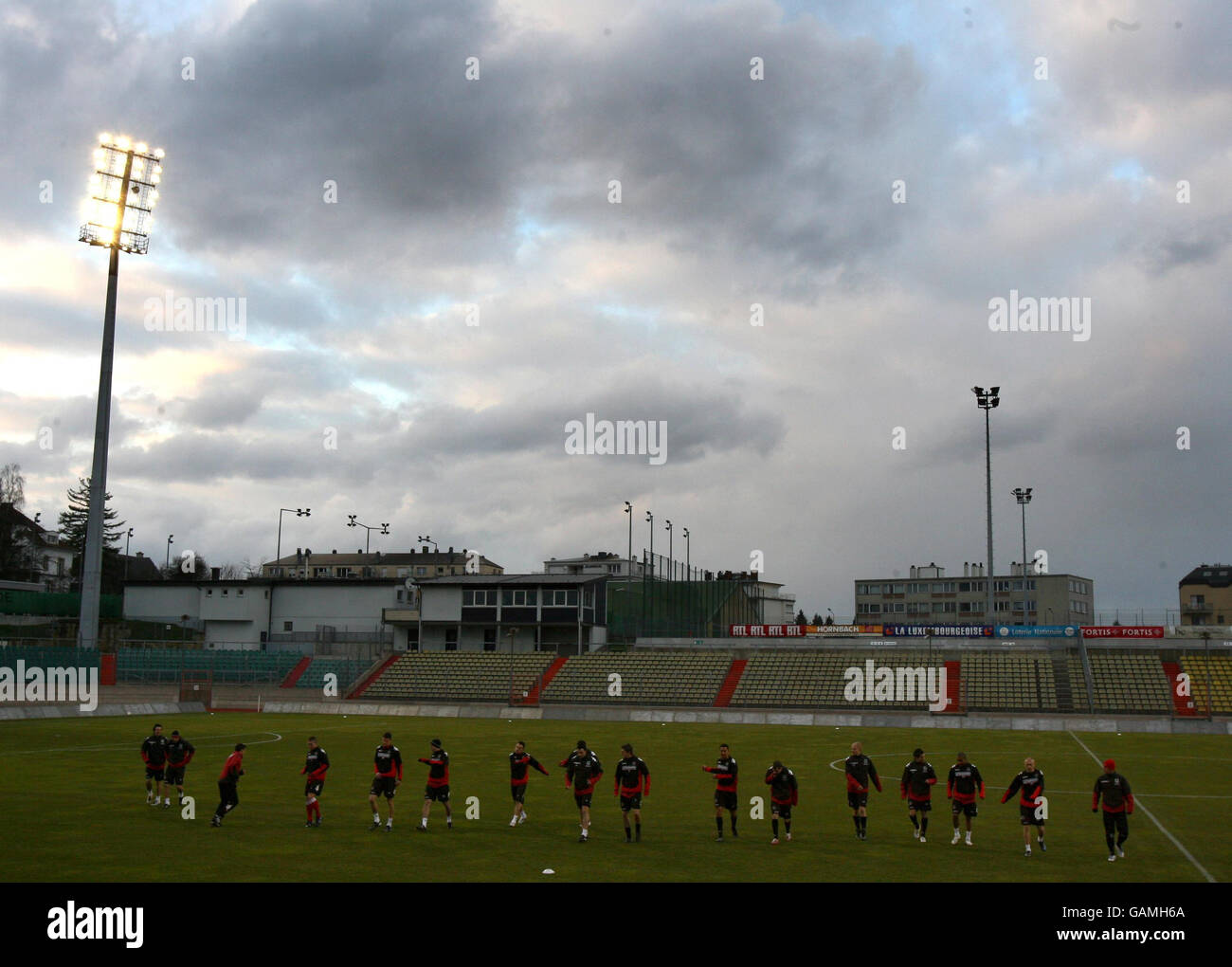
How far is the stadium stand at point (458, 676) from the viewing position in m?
76.6

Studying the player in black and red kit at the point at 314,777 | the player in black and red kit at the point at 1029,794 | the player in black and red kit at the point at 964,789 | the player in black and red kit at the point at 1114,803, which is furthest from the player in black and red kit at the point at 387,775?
the player in black and red kit at the point at 1114,803

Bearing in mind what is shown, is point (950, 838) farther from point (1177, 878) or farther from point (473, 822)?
point (473, 822)

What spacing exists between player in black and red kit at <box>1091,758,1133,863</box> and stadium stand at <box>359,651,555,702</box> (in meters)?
57.6

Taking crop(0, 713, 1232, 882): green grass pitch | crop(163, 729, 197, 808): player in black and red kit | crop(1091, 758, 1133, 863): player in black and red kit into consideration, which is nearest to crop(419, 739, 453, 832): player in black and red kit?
crop(0, 713, 1232, 882): green grass pitch

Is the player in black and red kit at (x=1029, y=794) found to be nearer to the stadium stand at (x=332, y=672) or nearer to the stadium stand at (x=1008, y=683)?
the stadium stand at (x=1008, y=683)

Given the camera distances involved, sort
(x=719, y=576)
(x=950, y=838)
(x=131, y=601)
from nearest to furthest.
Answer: (x=950, y=838), (x=131, y=601), (x=719, y=576)

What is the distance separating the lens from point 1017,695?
69062 mm

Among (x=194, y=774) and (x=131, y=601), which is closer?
(x=194, y=774)

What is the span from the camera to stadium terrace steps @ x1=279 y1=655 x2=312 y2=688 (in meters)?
81.8

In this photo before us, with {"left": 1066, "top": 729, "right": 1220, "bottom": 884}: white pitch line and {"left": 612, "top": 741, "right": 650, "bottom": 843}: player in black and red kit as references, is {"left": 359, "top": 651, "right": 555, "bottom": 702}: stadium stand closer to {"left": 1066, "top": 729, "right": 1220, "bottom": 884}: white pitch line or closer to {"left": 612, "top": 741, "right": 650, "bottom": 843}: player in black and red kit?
{"left": 1066, "top": 729, "right": 1220, "bottom": 884}: white pitch line

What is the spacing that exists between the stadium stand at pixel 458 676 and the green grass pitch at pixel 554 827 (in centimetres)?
3101

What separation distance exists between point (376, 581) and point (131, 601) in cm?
2498

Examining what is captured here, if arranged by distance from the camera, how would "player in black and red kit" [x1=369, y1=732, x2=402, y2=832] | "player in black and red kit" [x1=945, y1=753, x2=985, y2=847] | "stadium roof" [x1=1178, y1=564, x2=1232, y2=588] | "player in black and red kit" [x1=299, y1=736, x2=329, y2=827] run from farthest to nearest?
"stadium roof" [x1=1178, y1=564, x2=1232, y2=588], "player in black and red kit" [x1=299, y1=736, x2=329, y2=827], "player in black and red kit" [x1=369, y1=732, x2=402, y2=832], "player in black and red kit" [x1=945, y1=753, x2=985, y2=847]

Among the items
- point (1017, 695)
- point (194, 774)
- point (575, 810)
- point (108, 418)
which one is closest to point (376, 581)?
point (108, 418)
